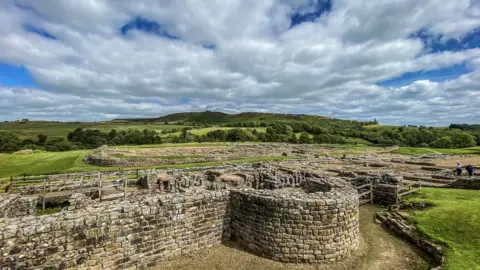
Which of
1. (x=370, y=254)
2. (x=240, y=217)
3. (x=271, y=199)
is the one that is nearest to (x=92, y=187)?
(x=240, y=217)

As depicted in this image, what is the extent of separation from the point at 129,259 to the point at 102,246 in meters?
1.04

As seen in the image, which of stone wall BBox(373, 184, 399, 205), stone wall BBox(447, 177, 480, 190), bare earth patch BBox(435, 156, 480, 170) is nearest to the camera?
stone wall BBox(373, 184, 399, 205)

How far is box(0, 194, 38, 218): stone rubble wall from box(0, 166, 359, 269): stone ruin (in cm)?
31

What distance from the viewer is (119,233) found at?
335 inches

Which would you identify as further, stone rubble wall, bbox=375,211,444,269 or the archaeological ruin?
stone rubble wall, bbox=375,211,444,269

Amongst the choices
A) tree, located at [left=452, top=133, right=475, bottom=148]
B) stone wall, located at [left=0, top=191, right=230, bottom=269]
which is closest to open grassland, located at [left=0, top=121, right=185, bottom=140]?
stone wall, located at [left=0, top=191, right=230, bottom=269]

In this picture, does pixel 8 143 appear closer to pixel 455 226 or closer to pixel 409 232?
pixel 409 232

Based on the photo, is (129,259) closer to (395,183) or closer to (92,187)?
(92,187)

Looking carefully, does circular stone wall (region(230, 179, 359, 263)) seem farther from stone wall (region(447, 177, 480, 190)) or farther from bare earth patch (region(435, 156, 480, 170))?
bare earth patch (region(435, 156, 480, 170))

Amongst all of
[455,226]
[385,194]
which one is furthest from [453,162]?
[455,226]

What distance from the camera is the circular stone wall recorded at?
935 centimetres

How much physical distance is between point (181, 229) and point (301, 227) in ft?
14.5

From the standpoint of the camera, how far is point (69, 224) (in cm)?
770

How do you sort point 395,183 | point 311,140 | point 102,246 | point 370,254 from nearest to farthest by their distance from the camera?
point 102,246 → point 370,254 → point 395,183 → point 311,140
